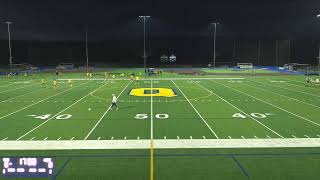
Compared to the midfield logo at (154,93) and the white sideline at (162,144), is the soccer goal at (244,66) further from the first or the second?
the white sideline at (162,144)

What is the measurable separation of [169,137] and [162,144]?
3.79 ft

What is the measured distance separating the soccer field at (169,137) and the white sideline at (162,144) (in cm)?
4

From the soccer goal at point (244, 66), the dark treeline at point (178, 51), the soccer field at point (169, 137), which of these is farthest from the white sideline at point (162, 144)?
the dark treeline at point (178, 51)

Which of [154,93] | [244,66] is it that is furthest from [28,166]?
[244,66]

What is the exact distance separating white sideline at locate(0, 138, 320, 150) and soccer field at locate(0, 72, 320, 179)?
0.12 ft

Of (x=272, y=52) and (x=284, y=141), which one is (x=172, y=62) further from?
(x=284, y=141)

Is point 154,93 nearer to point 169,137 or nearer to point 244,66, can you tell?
point 169,137

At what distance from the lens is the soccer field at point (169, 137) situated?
10242 mm

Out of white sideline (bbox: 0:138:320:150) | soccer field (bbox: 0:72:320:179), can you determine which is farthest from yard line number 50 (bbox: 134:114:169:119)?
white sideline (bbox: 0:138:320:150)

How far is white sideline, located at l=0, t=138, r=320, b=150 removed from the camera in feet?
41.3

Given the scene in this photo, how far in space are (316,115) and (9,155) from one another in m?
16.0

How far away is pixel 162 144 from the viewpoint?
12945 mm

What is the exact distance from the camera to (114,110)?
20688 millimetres

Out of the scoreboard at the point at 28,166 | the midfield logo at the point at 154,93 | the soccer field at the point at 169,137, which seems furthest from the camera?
the midfield logo at the point at 154,93
